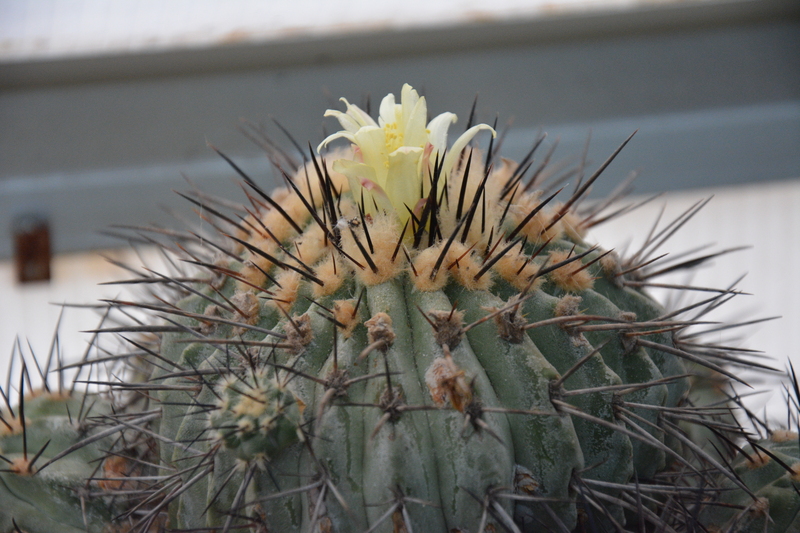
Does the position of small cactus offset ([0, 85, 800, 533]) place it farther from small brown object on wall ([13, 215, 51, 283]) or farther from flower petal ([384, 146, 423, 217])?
small brown object on wall ([13, 215, 51, 283])

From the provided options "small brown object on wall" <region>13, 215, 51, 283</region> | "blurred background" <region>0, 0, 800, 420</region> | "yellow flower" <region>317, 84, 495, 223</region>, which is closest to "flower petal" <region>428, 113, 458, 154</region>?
Result: "yellow flower" <region>317, 84, 495, 223</region>

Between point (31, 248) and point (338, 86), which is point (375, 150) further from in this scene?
point (31, 248)

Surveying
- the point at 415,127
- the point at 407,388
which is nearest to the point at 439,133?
the point at 415,127

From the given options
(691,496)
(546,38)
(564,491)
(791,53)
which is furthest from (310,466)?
(791,53)

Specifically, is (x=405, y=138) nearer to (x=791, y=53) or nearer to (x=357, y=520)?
(x=357, y=520)

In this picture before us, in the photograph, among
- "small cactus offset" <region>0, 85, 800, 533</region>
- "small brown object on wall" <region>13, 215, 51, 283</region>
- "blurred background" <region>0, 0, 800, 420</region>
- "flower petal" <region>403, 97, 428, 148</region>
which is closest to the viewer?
"small cactus offset" <region>0, 85, 800, 533</region>

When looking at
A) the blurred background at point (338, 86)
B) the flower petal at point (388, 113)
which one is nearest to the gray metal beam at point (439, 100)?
the blurred background at point (338, 86)
